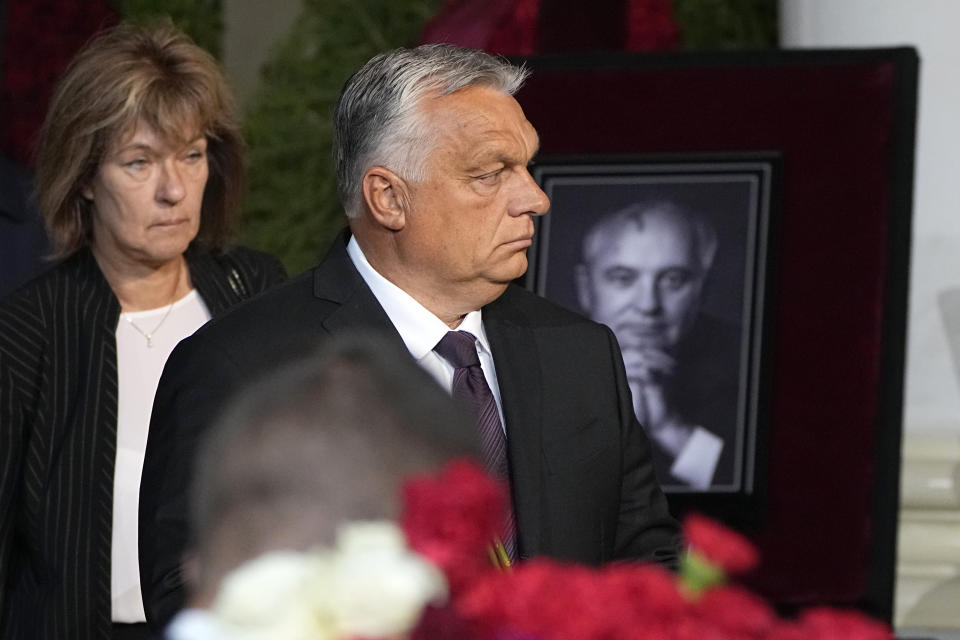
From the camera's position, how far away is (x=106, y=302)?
9.41ft

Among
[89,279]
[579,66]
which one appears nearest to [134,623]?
[89,279]

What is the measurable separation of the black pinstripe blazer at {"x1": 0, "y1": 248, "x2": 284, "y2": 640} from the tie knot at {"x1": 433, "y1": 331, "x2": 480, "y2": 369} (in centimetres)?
71

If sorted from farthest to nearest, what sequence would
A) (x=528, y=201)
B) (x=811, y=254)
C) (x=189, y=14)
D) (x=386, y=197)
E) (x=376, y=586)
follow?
(x=189, y=14) → (x=811, y=254) → (x=386, y=197) → (x=528, y=201) → (x=376, y=586)

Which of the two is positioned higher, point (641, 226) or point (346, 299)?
point (641, 226)

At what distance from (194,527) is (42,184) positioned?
6.64ft

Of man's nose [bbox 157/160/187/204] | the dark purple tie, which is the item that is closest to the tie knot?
the dark purple tie

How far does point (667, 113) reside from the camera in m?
3.51

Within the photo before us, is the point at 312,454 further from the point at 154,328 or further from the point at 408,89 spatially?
the point at 154,328

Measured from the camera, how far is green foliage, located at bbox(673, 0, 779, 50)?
477cm

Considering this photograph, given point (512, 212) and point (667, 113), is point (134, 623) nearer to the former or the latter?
point (512, 212)

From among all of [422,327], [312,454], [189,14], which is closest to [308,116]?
[189,14]

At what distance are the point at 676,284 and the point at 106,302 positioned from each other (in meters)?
1.24

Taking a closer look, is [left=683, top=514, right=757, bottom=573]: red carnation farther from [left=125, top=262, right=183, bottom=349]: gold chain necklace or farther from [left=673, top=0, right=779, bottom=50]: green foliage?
[left=673, top=0, right=779, bottom=50]: green foliage

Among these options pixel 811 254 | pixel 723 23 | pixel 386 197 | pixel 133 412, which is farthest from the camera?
pixel 723 23
